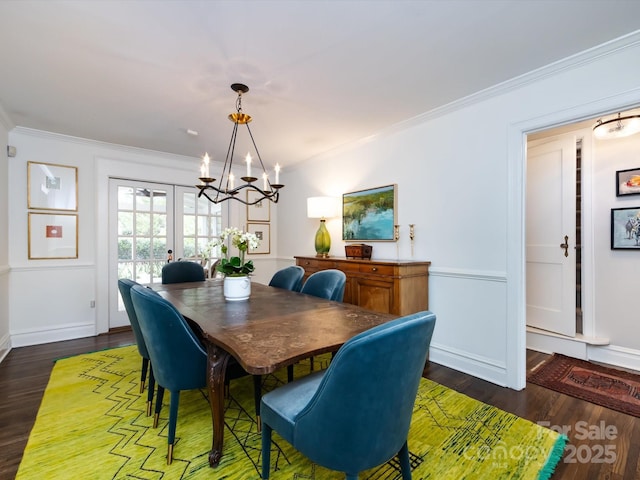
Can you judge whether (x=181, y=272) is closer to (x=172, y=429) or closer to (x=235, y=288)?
(x=235, y=288)

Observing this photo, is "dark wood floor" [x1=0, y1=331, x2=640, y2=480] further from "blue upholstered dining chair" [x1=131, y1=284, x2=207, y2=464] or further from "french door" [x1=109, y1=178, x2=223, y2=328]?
"french door" [x1=109, y1=178, x2=223, y2=328]

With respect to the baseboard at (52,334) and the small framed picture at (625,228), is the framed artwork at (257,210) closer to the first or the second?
the baseboard at (52,334)

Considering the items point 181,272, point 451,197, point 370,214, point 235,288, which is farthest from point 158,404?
point 451,197

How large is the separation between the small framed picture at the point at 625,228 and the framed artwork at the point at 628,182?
159 millimetres

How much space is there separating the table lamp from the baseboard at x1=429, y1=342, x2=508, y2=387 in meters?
1.70

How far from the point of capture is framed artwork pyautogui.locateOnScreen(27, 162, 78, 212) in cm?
345

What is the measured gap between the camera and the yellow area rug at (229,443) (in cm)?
150

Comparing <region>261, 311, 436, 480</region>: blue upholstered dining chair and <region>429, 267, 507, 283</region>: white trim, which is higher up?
<region>429, 267, 507, 283</region>: white trim

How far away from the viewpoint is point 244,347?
4.21 ft

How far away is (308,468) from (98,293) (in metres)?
3.64

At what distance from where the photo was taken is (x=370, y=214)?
11.7 ft

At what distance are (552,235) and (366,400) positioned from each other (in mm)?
3327

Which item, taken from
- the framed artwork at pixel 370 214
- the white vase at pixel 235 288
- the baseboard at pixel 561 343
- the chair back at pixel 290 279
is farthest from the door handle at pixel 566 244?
the white vase at pixel 235 288

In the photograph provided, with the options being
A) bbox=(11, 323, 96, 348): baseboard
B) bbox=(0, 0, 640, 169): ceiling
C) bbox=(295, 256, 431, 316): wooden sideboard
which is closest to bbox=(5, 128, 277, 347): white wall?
bbox=(11, 323, 96, 348): baseboard
